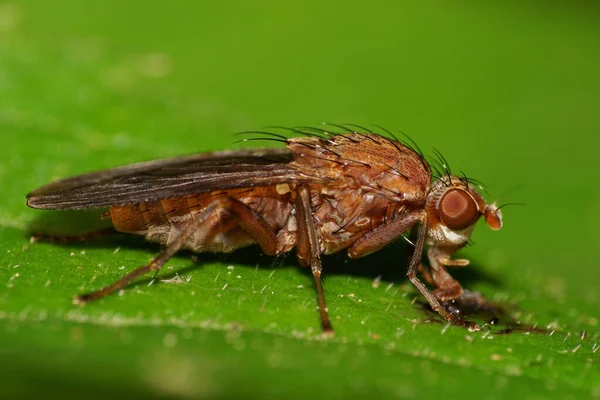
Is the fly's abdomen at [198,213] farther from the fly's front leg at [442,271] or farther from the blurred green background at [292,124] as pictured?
the fly's front leg at [442,271]

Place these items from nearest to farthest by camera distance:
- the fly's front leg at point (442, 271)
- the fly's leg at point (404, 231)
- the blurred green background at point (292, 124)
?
the blurred green background at point (292, 124), the fly's leg at point (404, 231), the fly's front leg at point (442, 271)

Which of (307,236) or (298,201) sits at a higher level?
(298,201)

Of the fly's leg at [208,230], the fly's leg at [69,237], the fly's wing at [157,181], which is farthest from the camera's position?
the fly's leg at [69,237]

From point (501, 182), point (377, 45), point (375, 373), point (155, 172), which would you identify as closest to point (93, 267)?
point (155, 172)

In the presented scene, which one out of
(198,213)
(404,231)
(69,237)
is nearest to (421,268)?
(404,231)

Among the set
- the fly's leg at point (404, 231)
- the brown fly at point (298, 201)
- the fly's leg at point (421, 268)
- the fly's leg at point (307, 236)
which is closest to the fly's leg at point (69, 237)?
the brown fly at point (298, 201)

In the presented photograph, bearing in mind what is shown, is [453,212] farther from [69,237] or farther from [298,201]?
[69,237]

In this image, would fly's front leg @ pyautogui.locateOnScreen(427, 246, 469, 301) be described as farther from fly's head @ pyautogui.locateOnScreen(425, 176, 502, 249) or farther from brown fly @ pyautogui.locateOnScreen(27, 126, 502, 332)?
fly's head @ pyautogui.locateOnScreen(425, 176, 502, 249)

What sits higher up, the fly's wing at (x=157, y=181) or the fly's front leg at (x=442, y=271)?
the fly's wing at (x=157, y=181)

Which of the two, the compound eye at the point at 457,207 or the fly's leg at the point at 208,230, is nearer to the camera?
the fly's leg at the point at 208,230
